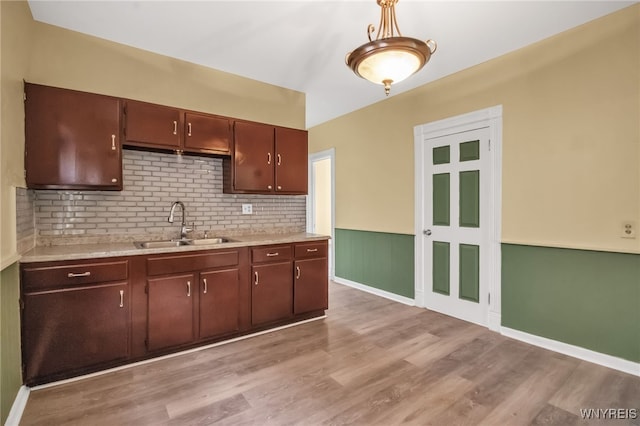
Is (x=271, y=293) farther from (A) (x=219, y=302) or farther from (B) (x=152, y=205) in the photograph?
(B) (x=152, y=205)

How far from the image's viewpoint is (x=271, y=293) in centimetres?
311

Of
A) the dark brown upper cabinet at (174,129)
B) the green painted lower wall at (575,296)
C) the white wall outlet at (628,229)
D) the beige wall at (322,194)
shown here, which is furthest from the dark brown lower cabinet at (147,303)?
the beige wall at (322,194)

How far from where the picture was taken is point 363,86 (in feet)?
12.3

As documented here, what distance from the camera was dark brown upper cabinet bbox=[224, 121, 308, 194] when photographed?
10.5 feet

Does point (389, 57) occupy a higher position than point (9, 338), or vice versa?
point (389, 57)

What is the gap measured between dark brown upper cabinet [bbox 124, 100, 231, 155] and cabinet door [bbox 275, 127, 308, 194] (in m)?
0.60

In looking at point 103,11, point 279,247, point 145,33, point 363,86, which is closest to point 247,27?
point 145,33

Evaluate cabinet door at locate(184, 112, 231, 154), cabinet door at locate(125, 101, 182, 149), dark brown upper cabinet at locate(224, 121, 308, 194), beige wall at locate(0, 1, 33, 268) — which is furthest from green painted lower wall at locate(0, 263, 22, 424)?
dark brown upper cabinet at locate(224, 121, 308, 194)

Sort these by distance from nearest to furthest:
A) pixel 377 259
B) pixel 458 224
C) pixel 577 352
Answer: pixel 577 352 < pixel 458 224 < pixel 377 259

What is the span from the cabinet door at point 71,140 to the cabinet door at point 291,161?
1.51 metres

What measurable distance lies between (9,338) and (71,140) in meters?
1.42

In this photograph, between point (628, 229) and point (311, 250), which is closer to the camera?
point (628, 229)

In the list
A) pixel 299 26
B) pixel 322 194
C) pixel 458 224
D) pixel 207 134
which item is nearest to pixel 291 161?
pixel 207 134

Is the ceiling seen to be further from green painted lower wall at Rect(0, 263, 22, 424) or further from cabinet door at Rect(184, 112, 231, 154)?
green painted lower wall at Rect(0, 263, 22, 424)
